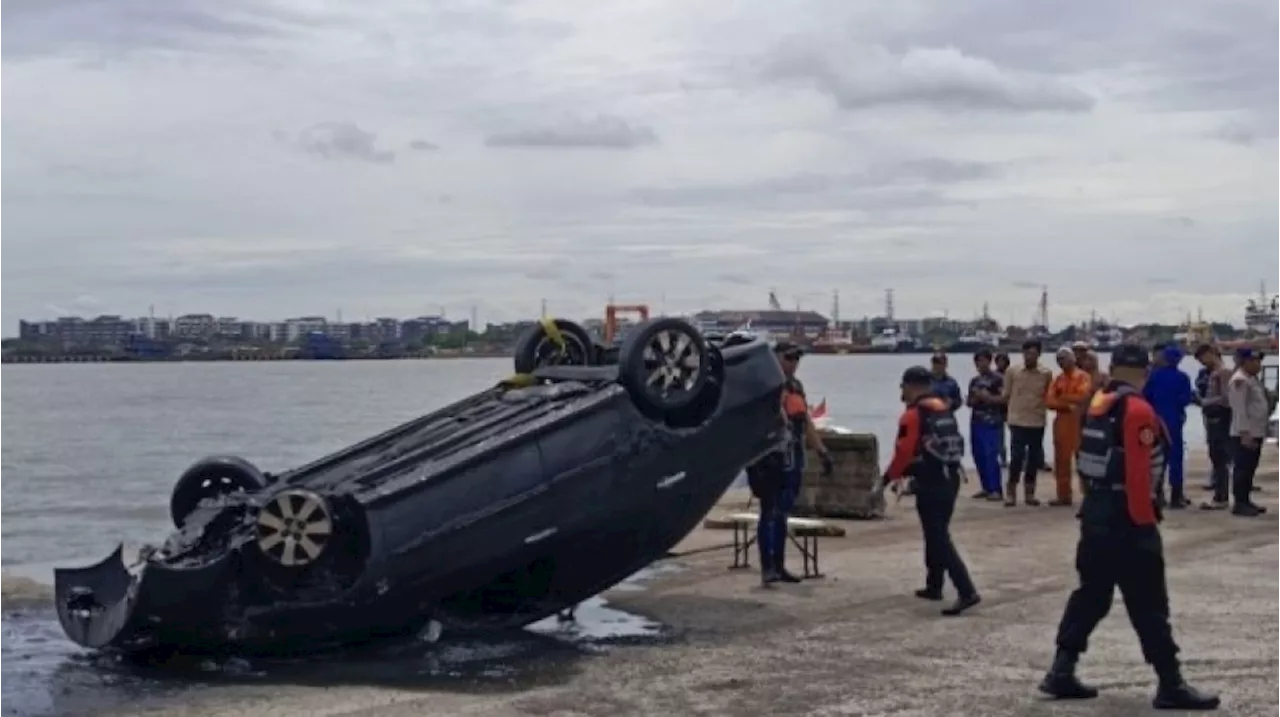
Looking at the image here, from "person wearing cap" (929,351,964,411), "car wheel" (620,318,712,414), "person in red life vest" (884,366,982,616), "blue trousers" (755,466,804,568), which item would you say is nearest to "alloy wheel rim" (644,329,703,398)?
"car wheel" (620,318,712,414)

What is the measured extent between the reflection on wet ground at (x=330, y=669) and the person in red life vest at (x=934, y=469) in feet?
6.21

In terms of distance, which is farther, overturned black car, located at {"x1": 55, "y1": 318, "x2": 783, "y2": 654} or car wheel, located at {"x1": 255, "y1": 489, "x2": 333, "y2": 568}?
overturned black car, located at {"x1": 55, "y1": 318, "x2": 783, "y2": 654}

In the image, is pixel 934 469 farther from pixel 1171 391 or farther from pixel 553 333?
pixel 1171 391

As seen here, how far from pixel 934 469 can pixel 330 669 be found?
4.16m

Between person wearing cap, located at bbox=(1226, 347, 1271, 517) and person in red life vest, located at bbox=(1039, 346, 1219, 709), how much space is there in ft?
30.1

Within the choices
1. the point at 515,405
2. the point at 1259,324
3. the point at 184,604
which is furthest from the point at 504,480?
the point at 1259,324

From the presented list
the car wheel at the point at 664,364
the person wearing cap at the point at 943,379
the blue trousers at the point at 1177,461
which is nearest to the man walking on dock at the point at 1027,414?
the person wearing cap at the point at 943,379

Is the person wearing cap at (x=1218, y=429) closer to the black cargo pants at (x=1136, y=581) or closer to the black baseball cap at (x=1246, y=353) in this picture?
the black baseball cap at (x=1246, y=353)

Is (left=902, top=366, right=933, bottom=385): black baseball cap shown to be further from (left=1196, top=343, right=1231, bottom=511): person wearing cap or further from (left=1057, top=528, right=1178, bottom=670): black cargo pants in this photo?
(left=1196, top=343, right=1231, bottom=511): person wearing cap

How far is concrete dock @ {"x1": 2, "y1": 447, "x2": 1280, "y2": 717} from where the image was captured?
9.52 metres

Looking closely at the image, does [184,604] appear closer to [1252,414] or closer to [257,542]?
[257,542]

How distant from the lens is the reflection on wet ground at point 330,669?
10.4m

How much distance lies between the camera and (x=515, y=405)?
39.6ft

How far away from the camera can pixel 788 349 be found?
1391 cm
